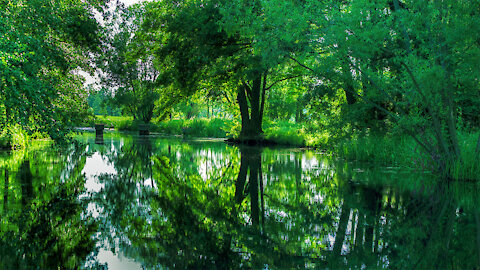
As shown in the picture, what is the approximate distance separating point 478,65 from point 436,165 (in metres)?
3.52

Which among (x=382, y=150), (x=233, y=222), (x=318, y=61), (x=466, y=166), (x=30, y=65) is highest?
(x=318, y=61)

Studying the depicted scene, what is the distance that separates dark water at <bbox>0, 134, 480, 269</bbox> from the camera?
4680mm

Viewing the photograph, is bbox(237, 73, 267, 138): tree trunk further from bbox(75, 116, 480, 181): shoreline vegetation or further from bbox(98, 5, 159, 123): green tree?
bbox(98, 5, 159, 123): green tree

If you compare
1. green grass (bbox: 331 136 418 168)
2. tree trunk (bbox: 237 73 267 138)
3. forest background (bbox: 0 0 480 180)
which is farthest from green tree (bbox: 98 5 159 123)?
green grass (bbox: 331 136 418 168)

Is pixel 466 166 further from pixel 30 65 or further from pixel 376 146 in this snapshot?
pixel 30 65

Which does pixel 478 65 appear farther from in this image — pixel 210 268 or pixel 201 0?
pixel 201 0

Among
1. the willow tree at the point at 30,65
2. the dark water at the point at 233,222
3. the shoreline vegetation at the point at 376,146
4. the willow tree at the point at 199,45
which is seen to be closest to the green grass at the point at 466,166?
the shoreline vegetation at the point at 376,146

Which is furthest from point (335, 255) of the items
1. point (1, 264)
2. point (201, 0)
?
point (201, 0)

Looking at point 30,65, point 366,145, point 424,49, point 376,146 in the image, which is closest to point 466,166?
point 424,49

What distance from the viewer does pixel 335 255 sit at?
487cm

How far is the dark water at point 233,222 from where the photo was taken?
15.4 ft

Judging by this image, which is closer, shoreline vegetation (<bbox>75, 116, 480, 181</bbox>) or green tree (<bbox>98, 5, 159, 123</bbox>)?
shoreline vegetation (<bbox>75, 116, 480, 181</bbox>)

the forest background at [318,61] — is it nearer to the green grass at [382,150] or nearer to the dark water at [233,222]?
the green grass at [382,150]

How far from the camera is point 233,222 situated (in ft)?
21.2
